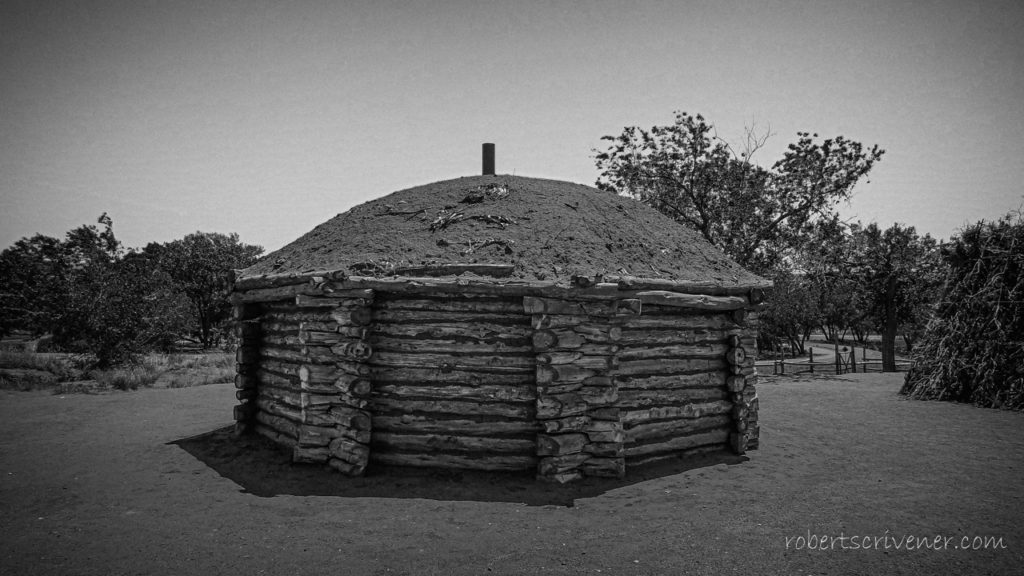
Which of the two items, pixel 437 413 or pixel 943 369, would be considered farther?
pixel 943 369

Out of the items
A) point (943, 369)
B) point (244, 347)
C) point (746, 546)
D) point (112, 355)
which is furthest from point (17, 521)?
point (943, 369)

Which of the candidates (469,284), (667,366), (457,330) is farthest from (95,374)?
(667,366)

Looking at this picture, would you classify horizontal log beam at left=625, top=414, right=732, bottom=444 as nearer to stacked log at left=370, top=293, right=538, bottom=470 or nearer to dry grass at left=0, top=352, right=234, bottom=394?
stacked log at left=370, top=293, right=538, bottom=470

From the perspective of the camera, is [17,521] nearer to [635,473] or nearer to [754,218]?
[635,473]

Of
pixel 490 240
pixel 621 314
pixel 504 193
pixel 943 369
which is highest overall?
pixel 504 193

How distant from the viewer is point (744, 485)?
7.71 metres

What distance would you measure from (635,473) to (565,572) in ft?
10.8

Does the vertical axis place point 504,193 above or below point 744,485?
above

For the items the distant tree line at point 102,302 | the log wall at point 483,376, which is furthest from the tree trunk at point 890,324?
the distant tree line at point 102,302

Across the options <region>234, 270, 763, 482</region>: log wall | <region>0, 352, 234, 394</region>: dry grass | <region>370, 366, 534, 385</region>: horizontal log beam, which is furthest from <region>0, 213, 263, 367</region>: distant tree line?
<region>370, 366, 534, 385</region>: horizontal log beam

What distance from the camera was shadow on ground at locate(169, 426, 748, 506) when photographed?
723cm

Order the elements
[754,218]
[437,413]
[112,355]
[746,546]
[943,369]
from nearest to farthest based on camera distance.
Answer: [746,546] → [437,413] → [943,369] → [112,355] → [754,218]

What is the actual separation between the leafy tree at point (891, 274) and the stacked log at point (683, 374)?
17.3m

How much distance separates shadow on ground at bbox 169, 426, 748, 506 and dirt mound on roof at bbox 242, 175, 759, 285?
3.09m
